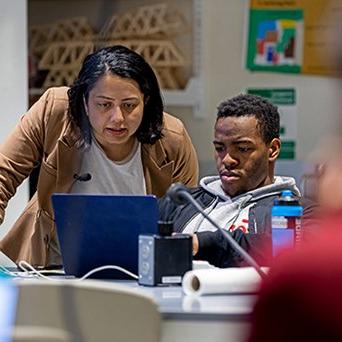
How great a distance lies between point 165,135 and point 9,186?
1.73ft

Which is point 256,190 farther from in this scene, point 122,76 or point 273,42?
point 273,42

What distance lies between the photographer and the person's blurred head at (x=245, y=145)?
9.38ft

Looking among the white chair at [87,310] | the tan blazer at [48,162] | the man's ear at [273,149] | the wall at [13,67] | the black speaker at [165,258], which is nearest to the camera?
the white chair at [87,310]

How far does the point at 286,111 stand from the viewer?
5.05m

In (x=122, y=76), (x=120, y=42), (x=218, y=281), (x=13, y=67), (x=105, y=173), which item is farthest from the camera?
(x=120, y=42)

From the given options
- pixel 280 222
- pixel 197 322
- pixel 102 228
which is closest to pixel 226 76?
pixel 280 222

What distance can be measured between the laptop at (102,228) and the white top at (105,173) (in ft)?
2.15

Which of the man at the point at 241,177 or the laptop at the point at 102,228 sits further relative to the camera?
the man at the point at 241,177

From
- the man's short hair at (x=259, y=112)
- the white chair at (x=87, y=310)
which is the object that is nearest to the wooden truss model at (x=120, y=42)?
the man's short hair at (x=259, y=112)

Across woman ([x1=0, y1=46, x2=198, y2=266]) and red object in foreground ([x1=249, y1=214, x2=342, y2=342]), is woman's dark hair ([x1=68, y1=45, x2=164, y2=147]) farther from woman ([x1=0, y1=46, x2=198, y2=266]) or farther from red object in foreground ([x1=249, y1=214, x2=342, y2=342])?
red object in foreground ([x1=249, y1=214, x2=342, y2=342])

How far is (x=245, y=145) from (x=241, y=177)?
3.8 inches

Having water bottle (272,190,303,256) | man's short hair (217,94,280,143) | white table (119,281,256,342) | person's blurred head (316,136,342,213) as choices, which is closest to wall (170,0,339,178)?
man's short hair (217,94,280,143)

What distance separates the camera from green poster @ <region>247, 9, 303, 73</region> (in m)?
5.05

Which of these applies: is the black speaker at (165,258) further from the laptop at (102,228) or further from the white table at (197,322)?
the white table at (197,322)
